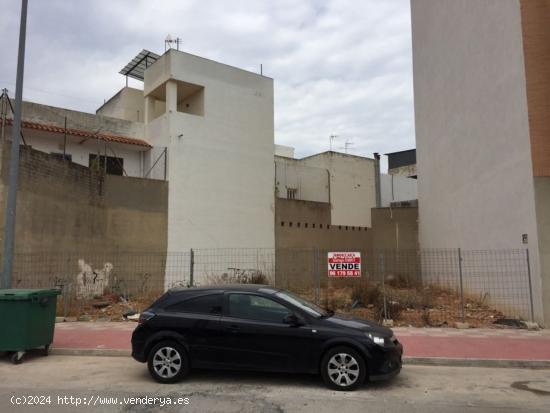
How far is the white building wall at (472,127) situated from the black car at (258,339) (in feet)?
25.3

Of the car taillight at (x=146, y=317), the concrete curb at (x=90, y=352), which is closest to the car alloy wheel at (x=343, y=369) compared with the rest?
the car taillight at (x=146, y=317)

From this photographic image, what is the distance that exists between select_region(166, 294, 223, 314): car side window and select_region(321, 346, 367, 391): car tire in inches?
72.0

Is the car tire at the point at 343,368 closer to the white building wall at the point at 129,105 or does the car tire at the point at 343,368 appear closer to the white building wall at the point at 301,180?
the white building wall at the point at 301,180

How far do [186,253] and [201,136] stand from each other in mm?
5742

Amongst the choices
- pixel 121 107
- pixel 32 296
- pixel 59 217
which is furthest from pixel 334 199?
pixel 32 296

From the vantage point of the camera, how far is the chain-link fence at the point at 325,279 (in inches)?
562

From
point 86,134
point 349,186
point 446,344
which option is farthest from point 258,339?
point 349,186

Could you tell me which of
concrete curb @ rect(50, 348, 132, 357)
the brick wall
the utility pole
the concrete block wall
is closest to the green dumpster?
concrete curb @ rect(50, 348, 132, 357)

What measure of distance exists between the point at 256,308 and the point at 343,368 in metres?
1.56

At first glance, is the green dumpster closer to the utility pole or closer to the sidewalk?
the sidewalk

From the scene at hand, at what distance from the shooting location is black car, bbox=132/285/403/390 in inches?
290

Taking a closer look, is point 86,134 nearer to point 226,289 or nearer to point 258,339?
point 226,289

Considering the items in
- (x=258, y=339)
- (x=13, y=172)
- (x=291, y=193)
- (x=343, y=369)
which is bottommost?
(x=343, y=369)

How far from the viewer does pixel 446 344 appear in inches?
420
